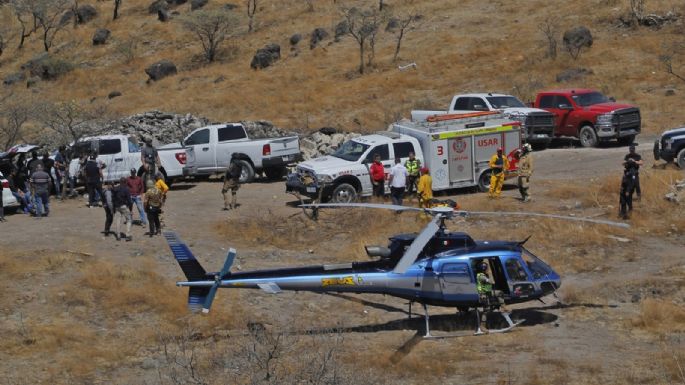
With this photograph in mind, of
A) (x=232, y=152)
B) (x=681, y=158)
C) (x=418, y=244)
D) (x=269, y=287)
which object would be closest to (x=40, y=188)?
(x=232, y=152)

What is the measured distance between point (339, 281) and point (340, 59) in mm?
31729

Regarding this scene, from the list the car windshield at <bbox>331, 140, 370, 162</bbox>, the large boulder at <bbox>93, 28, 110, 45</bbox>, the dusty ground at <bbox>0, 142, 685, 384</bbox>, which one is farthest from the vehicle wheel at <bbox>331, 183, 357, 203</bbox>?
the large boulder at <bbox>93, 28, 110, 45</bbox>

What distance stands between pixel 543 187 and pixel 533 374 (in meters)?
12.4

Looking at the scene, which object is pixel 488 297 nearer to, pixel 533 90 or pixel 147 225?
pixel 147 225

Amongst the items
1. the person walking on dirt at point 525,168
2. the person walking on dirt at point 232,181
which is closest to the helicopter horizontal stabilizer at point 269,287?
the person walking on dirt at point 232,181

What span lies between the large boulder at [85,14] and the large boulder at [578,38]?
106 ft

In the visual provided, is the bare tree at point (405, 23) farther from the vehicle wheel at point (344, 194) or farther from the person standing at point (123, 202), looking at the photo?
the person standing at point (123, 202)

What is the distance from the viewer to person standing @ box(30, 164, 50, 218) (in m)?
23.7

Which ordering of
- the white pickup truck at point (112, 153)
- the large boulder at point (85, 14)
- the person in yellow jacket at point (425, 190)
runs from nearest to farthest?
the person in yellow jacket at point (425, 190), the white pickup truck at point (112, 153), the large boulder at point (85, 14)

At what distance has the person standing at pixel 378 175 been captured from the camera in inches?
947

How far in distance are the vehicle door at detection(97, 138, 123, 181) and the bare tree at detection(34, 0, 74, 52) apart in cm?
3230

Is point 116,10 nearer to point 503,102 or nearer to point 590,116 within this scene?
point 503,102

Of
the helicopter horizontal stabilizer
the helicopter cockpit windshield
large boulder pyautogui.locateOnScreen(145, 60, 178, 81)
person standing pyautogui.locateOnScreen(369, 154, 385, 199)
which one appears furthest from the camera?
large boulder pyautogui.locateOnScreen(145, 60, 178, 81)

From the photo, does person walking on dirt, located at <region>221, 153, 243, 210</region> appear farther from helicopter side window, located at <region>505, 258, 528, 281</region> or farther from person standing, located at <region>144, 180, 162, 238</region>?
helicopter side window, located at <region>505, 258, 528, 281</region>
